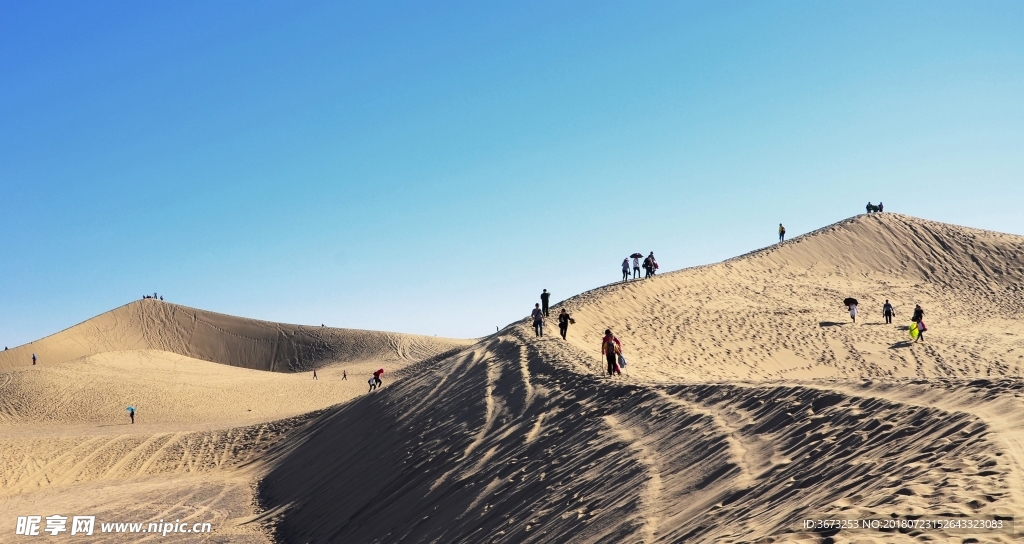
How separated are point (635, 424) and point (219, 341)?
60959 mm

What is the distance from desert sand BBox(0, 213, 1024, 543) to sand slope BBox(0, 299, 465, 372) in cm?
1432

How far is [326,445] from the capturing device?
20.6 meters

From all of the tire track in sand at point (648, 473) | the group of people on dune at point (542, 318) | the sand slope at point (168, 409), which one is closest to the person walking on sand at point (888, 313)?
the group of people on dune at point (542, 318)

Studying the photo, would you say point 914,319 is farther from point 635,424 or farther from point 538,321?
point 635,424

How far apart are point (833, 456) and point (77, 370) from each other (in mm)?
40707

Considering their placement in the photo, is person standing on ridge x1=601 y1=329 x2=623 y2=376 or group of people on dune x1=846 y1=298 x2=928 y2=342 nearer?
person standing on ridge x1=601 y1=329 x2=623 y2=376

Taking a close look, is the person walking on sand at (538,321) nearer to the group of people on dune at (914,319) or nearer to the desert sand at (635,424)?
the desert sand at (635,424)

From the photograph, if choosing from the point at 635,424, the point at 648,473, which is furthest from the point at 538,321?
the point at 648,473

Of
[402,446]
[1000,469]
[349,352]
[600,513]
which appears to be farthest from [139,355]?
[1000,469]

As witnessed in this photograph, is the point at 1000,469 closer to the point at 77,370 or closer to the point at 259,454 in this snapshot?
the point at 259,454

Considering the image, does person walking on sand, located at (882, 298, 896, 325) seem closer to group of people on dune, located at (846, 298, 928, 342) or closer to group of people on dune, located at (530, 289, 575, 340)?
group of people on dune, located at (846, 298, 928, 342)

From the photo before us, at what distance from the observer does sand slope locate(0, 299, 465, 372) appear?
6000 centimetres

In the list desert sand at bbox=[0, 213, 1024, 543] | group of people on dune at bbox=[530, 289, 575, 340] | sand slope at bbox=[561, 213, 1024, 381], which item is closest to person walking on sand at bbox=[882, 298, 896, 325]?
sand slope at bbox=[561, 213, 1024, 381]

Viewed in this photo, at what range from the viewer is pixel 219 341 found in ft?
219
